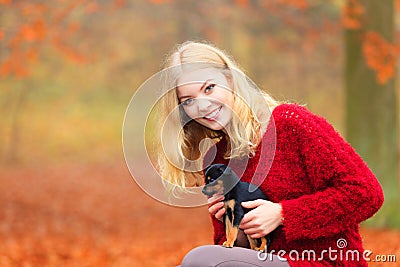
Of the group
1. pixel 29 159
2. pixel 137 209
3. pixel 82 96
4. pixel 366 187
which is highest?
pixel 82 96

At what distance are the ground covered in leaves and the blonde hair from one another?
2294 mm

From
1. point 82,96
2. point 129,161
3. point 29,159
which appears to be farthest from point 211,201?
point 82,96

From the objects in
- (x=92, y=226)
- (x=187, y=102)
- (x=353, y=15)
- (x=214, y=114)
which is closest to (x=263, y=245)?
(x=214, y=114)

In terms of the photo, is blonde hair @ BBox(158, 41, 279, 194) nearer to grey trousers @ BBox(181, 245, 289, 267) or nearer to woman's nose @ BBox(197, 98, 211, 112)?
woman's nose @ BBox(197, 98, 211, 112)

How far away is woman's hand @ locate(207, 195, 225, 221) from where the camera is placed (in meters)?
2.42

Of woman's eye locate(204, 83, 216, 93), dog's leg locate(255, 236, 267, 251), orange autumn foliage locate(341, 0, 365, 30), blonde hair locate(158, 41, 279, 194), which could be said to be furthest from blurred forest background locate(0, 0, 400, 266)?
dog's leg locate(255, 236, 267, 251)

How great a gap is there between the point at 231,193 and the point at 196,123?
1.70 feet

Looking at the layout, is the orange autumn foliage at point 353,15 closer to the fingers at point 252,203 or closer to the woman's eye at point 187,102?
the woman's eye at point 187,102

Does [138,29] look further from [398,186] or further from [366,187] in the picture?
[366,187]

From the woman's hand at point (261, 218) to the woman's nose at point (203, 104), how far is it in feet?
1.55

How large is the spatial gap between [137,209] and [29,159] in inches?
408

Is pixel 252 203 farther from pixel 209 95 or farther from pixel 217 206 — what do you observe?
pixel 209 95

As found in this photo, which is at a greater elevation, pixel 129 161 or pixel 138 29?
pixel 138 29

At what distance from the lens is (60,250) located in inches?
312
